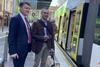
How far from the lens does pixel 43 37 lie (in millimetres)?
10117

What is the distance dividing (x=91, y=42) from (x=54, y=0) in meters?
27.2

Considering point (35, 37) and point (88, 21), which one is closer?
point (35, 37)

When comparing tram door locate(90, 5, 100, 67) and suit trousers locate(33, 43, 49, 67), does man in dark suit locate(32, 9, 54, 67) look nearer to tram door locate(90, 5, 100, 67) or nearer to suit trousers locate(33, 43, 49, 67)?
suit trousers locate(33, 43, 49, 67)

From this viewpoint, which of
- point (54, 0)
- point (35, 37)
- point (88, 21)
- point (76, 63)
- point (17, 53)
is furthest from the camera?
point (54, 0)

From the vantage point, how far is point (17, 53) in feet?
26.6

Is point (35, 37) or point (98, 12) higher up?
point (98, 12)

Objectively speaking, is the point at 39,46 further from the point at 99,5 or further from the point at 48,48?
the point at 99,5

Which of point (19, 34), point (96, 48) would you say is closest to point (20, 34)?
point (19, 34)

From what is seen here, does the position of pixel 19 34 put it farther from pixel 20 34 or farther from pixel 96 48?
pixel 96 48

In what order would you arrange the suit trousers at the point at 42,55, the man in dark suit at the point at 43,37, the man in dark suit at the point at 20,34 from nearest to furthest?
the man in dark suit at the point at 20,34, the man in dark suit at the point at 43,37, the suit trousers at the point at 42,55

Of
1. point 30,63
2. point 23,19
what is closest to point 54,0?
point 30,63

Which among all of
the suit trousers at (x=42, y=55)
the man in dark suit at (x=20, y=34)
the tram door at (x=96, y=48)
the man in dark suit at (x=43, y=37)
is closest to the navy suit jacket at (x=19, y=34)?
the man in dark suit at (x=20, y=34)

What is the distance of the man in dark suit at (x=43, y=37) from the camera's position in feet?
32.9

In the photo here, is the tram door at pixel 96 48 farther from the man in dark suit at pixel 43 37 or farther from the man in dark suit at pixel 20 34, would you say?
the man in dark suit at pixel 20 34
